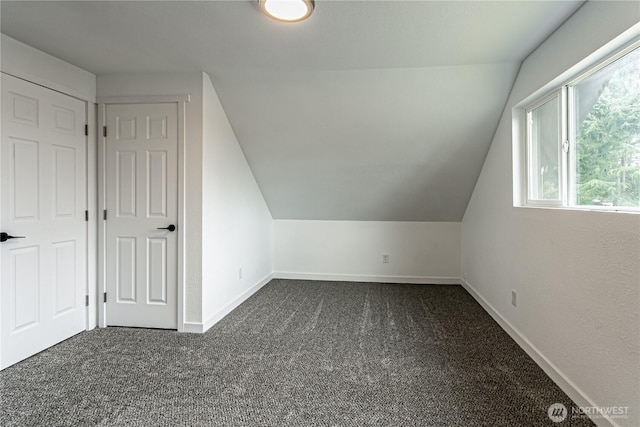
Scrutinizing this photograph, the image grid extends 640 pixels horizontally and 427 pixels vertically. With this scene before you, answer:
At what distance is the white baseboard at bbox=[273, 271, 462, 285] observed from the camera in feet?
15.1

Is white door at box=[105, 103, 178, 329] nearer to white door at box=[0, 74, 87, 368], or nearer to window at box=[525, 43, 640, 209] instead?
white door at box=[0, 74, 87, 368]

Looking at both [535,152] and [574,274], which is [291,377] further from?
[535,152]

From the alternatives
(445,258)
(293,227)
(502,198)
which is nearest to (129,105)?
(293,227)

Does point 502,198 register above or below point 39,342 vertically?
above

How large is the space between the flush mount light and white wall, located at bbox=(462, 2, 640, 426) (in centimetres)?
153

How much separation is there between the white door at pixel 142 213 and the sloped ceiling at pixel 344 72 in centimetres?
50

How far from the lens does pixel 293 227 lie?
4.93 m

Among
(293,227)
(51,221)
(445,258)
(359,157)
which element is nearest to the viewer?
(51,221)

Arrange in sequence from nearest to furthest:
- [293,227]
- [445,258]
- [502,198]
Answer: [502,198]
[445,258]
[293,227]

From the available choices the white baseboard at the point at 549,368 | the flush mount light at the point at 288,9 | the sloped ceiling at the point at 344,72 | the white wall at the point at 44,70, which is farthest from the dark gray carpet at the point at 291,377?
the flush mount light at the point at 288,9

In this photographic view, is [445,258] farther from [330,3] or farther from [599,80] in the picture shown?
[330,3]

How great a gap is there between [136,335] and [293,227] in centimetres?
255

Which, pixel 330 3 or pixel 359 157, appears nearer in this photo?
pixel 330 3

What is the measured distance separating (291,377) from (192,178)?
1.78 metres
